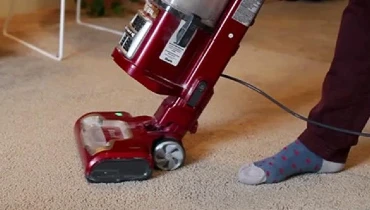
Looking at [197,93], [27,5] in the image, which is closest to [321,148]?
[197,93]

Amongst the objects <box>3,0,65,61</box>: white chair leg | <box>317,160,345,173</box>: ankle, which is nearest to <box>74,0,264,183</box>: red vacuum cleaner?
<box>317,160,345,173</box>: ankle

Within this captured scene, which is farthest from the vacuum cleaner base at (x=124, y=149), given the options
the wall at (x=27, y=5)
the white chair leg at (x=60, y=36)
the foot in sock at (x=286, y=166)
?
the wall at (x=27, y=5)

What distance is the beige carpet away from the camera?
45.4 inches

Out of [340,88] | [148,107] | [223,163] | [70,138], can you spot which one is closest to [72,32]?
[148,107]

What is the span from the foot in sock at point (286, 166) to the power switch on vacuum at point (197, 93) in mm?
161

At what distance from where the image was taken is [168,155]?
1236 mm

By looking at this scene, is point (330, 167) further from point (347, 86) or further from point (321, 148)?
point (347, 86)

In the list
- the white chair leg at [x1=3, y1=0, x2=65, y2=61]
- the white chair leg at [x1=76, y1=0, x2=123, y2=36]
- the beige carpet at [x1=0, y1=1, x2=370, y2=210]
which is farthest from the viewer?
the white chair leg at [x1=76, y1=0, x2=123, y2=36]

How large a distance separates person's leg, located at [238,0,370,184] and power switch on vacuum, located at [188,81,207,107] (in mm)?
161

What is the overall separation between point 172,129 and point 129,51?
18cm

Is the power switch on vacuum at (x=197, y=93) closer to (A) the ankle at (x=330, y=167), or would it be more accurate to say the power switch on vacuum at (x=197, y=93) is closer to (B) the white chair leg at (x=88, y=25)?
(A) the ankle at (x=330, y=167)

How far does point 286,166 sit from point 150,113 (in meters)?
0.44

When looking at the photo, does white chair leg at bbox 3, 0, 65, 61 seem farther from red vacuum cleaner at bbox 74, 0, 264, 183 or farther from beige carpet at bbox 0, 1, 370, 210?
red vacuum cleaner at bbox 74, 0, 264, 183

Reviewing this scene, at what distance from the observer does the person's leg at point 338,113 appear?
117 centimetres
